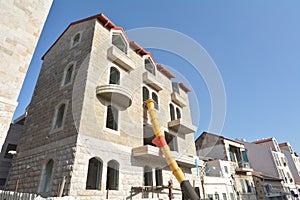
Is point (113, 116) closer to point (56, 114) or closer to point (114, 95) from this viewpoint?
point (114, 95)

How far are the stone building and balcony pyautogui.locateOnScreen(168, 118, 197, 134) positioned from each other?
0.32ft

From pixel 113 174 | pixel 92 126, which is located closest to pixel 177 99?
pixel 113 174

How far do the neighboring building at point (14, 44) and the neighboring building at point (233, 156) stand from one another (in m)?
23.4

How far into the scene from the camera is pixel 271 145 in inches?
1442

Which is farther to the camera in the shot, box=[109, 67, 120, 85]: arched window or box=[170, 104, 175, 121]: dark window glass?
box=[170, 104, 175, 121]: dark window glass

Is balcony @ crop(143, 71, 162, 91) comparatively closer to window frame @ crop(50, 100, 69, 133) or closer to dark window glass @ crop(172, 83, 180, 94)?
dark window glass @ crop(172, 83, 180, 94)

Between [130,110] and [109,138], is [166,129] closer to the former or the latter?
[130,110]

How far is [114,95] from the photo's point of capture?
448 inches

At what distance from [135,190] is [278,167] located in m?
33.6

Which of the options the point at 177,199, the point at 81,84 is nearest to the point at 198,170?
the point at 177,199

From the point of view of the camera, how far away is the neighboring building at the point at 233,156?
23.0 metres

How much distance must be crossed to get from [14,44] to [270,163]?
3986cm

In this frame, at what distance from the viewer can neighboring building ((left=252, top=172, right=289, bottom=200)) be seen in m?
25.7

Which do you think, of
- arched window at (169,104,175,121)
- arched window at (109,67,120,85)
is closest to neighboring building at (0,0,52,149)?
arched window at (109,67,120,85)
